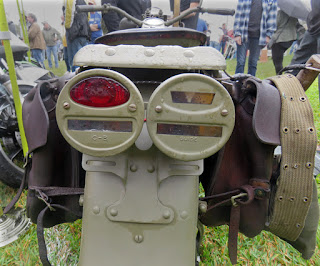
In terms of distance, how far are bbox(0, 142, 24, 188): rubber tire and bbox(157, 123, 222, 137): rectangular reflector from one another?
1.42 metres

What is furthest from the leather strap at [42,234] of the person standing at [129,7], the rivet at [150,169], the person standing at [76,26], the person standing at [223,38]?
the person standing at [223,38]

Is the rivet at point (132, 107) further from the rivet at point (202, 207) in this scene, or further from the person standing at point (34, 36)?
the person standing at point (34, 36)

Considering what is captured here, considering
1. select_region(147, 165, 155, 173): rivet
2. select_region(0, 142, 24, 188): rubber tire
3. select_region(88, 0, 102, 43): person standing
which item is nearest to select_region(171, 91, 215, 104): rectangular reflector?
select_region(147, 165, 155, 173): rivet

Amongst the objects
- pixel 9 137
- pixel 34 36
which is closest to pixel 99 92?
pixel 9 137

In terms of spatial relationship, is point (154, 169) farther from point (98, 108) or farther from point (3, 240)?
point (3, 240)

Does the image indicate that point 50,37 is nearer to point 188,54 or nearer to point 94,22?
point 94,22

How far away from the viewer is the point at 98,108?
0.74 m

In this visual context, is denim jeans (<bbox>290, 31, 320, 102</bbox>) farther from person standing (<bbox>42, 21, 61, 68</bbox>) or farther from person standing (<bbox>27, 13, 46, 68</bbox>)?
person standing (<bbox>42, 21, 61, 68</bbox>)

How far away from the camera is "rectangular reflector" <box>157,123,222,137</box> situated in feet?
2.45

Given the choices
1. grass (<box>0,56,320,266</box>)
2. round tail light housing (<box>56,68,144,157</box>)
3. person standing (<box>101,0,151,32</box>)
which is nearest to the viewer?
round tail light housing (<box>56,68,144,157</box>)

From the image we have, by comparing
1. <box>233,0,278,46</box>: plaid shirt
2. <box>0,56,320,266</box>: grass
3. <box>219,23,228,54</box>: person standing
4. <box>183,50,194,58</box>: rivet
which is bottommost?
<box>219,23,228,54</box>: person standing

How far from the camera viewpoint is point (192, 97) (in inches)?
28.6

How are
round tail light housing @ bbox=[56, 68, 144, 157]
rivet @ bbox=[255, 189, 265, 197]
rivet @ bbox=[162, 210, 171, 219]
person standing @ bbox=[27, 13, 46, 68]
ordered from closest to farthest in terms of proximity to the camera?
round tail light housing @ bbox=[56, 68, 144, 157], rivet @ bbox=[162, 210, 171, 219], rivet @ bbox=[255, 189, 265, 197], person standing @ bbox=[27, 13, 46, 68]

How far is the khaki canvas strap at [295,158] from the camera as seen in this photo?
2.98 ft
